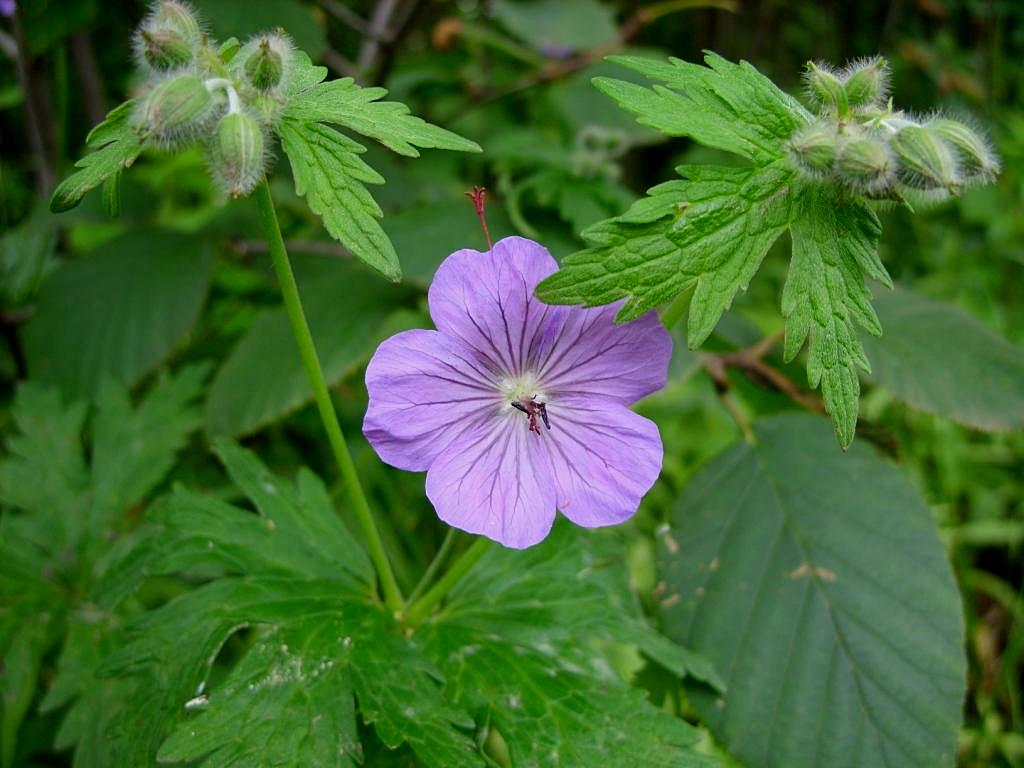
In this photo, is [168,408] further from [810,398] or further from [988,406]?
[988,406]

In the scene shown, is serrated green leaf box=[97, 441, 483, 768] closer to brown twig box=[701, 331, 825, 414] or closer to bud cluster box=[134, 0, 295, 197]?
bud cluster box=[134, 0, 295, 197]

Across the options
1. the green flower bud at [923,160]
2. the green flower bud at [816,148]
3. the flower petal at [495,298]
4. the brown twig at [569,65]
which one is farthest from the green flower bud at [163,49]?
the brown twig at [569,65]

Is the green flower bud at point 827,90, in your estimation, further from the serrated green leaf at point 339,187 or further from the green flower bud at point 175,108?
the green flower bud at point 175,108

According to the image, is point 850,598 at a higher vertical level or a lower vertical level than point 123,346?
higher

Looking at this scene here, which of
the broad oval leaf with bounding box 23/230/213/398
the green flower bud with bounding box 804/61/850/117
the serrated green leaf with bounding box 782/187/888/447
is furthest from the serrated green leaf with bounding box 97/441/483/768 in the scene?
the green flower bud with bounding box 804/61/850/117

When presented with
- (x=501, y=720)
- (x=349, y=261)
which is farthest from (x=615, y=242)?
(x=349, y=261)

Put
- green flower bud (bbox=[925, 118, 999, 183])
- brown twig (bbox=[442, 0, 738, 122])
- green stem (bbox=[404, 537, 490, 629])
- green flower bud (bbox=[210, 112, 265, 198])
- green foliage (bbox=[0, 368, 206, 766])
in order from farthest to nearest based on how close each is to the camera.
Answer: brown twig (bbox=[442, 0, 738, 122]), green foliage (bbox=[0, 368, 206, 766]), green stem (bbox=[404, 537, 490, 629]), green flower bud (bbox=[925, 118, 999, 183]), green flower bud (bbox=[210, 112, 265, 198])

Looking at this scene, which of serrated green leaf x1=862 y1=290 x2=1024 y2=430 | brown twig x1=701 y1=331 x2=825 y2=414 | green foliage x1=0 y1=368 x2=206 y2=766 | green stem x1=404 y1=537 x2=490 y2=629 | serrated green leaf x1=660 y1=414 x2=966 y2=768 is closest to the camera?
green stem x1=404 y1=537 x2=490 y2=629

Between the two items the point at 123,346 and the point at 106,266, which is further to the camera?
the point at 106,266
